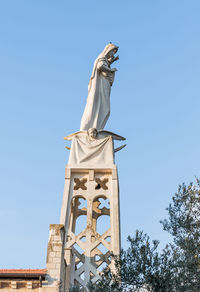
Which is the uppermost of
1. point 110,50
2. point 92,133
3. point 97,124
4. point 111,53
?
point 110,50

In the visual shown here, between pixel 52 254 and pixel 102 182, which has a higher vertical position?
pixel 102 182

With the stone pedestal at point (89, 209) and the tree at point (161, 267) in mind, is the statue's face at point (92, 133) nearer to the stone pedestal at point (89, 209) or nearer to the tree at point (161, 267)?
the stone pedestal at point (89, 209)

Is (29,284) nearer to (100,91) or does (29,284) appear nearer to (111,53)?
(100,91)

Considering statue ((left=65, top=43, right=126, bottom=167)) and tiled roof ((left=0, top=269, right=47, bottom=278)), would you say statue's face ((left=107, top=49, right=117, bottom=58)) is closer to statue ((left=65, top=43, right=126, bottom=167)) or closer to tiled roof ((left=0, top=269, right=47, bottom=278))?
statue ((left=65, top=43, right=126, bottom=167))

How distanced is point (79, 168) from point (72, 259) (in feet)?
12.5

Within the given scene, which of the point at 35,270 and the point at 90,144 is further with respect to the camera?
the point at 90,144

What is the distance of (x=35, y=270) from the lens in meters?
14.7

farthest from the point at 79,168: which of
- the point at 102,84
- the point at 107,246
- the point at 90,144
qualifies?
the point at 102,84

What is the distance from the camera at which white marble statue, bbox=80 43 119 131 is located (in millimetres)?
21672

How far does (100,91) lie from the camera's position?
74.1ft

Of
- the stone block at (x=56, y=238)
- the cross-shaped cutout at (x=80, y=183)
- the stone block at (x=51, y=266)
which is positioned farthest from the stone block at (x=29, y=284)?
the cross-shaped cutout at (x=80, y=183)

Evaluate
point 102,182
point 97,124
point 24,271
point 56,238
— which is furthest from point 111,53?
point 24,271

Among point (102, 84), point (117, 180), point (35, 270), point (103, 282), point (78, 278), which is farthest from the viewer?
point (102, 84)

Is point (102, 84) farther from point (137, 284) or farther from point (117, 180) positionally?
point (137, 284)
